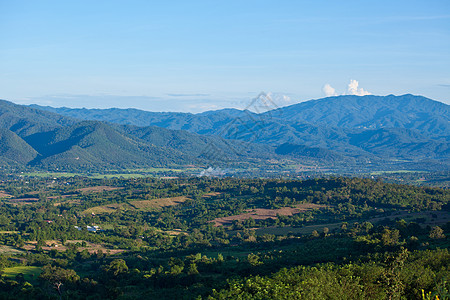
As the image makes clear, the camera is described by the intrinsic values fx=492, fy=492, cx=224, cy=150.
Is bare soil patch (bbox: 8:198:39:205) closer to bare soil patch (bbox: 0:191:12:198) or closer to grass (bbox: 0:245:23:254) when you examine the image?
bare soil patch (bbox: 0:191:12:198)

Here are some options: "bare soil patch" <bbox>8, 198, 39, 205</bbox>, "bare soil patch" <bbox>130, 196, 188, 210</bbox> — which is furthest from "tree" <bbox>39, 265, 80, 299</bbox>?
"bare soil patch" <bbox>8, 198, 39, 205</bbox>

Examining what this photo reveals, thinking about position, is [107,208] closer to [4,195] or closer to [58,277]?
[4,195]

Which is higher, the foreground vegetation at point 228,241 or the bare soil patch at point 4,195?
the foreground vegetation at point 228,241

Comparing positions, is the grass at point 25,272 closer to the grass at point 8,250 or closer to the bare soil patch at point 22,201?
the grass at point 8,250

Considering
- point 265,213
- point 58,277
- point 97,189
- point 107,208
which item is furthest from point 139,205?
point 58,277

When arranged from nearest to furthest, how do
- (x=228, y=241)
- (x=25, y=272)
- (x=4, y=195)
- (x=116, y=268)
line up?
(x=116, y=268), (x=25, y=272), (x=228, y=241), (x=4, y=195)

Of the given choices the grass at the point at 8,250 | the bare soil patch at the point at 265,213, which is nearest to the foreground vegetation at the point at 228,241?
the bare soil patch at the point at 265,213

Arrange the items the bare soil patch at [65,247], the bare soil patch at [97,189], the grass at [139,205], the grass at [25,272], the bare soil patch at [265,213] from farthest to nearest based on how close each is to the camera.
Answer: the bare soil patch at [97,189]
the grass at [139,205]
the bare soil patch at [265,213]
the bare soil patch at [65,247]
the grass at [25,272]
